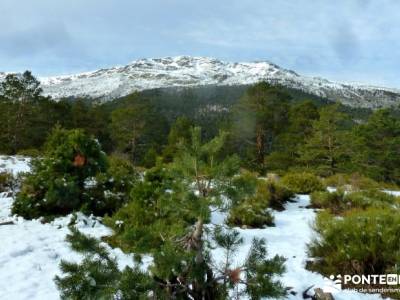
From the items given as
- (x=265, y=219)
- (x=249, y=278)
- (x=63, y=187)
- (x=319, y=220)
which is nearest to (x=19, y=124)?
(x=63, y=187)

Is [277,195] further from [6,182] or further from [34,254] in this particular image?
[6,182]

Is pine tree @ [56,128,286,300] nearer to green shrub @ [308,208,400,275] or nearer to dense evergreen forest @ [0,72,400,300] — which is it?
dense evergreen forest @ [0,72,400,300]

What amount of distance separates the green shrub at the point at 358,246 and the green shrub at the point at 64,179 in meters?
4.82

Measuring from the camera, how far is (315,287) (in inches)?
185

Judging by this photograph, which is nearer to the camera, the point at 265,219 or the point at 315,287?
the point at 315,287

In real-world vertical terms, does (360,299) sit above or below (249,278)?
below

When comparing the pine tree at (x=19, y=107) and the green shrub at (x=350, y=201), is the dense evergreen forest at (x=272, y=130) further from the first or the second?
the green shrub at (x=350, y=201)

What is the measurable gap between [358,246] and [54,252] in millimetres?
4461

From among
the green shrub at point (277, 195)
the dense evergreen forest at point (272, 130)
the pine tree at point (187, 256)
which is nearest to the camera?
the pine tree at point (187, 256)

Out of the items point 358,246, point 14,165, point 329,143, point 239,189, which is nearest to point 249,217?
point 358,246

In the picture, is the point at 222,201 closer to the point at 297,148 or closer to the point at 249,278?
the point at 249,278

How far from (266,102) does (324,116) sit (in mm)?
5338

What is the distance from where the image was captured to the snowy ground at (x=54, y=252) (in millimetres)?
4625

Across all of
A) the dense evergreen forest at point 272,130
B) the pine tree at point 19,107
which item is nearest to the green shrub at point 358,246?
the dense evergreen forest at point 272,130
